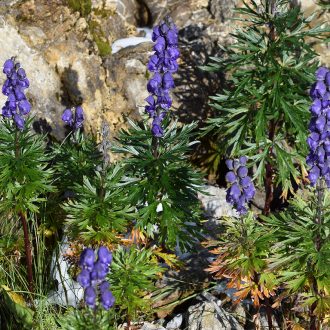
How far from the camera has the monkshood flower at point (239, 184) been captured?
14.5 ft

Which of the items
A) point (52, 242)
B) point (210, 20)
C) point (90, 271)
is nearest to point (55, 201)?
point (52, 242)

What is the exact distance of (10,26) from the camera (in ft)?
21.2

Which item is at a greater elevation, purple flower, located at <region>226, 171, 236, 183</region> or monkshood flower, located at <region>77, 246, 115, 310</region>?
monkshood flower, located at <region>77, 246, 115, 310</region>

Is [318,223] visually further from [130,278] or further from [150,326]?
[150,326]

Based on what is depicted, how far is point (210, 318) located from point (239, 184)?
5.24 feet

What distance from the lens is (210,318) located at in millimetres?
5445

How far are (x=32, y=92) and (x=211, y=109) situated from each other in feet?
7.26

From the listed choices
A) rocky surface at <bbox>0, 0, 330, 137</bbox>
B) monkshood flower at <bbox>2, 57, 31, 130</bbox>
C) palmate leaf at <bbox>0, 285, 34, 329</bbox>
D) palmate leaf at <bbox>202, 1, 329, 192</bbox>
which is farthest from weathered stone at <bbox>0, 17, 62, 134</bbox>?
palmate leaf at <bbox>0, 285, 34, 329</bbox>

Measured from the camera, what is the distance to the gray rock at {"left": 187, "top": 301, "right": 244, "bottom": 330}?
5.41 metres

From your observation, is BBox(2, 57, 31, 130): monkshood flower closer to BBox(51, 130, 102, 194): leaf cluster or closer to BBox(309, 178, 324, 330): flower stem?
BBox(51, 130, 102, 194): leaf cluster

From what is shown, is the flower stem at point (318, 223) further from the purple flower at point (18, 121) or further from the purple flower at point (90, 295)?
the purple flower at point (18, 121)

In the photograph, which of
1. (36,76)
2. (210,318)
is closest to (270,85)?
(210,318)

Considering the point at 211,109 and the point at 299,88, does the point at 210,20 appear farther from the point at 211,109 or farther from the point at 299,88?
the point at 299,88

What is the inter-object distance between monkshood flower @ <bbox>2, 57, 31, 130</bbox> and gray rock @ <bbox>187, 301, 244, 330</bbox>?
7.73 ft
